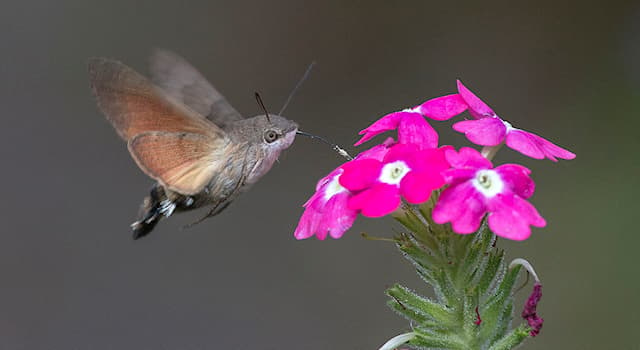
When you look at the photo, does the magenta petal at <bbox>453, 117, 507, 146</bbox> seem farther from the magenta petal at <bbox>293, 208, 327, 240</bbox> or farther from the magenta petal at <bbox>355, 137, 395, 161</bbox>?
the magenta petal at <bbox>293, 208, 327, 240</bbox>

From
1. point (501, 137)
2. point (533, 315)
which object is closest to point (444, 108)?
point (501, 137)

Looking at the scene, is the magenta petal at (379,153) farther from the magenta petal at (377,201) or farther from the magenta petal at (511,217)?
the magenta petal at (511,217)

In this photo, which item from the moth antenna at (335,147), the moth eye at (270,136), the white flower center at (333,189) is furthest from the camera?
the moth eye at (270,136)

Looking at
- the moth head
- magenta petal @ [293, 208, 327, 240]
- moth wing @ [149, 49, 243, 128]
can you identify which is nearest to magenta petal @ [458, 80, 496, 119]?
magenta petal @ [293, 208, 327, 240]

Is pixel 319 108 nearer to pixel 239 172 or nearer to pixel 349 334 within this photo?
pixel 349 334

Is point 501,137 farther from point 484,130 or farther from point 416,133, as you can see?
point 416,133

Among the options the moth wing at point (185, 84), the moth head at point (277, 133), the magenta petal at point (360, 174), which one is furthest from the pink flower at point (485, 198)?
the moth wing at point (185, 84)

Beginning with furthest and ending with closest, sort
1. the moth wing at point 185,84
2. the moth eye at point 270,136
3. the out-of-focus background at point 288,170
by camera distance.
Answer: the out-of-focus background at point 288,170
the moth wing at point 185,84
the moth eye at point 270,136
